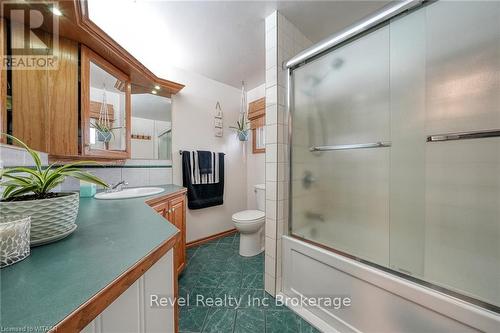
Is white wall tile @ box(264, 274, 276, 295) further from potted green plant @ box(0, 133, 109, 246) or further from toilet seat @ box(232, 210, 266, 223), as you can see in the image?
potted green plant @ box(0, 133, 109, 246)

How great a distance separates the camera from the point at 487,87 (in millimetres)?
938

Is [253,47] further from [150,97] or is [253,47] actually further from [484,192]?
[484,192]

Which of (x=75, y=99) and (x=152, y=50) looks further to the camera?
(x=152, y=50)

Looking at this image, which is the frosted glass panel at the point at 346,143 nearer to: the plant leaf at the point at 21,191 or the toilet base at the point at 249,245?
the toilet base at the point at 249,245

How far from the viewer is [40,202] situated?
54cm

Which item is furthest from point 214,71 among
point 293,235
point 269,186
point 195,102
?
point 293,235

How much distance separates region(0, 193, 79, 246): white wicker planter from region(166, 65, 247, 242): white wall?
5.17 ft

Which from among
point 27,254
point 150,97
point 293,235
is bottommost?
point 293,235

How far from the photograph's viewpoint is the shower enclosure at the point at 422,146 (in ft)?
3.14

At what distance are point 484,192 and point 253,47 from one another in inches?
78.1

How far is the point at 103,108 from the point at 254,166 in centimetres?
185

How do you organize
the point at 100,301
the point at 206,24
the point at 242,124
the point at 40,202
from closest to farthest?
the point at 100,301 < the point at 40,202 < the point at 206,24 < the point at 242,124

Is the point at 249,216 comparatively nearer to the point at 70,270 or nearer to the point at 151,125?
the point at 151,125

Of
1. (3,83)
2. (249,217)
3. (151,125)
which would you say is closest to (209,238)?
(249,217)
